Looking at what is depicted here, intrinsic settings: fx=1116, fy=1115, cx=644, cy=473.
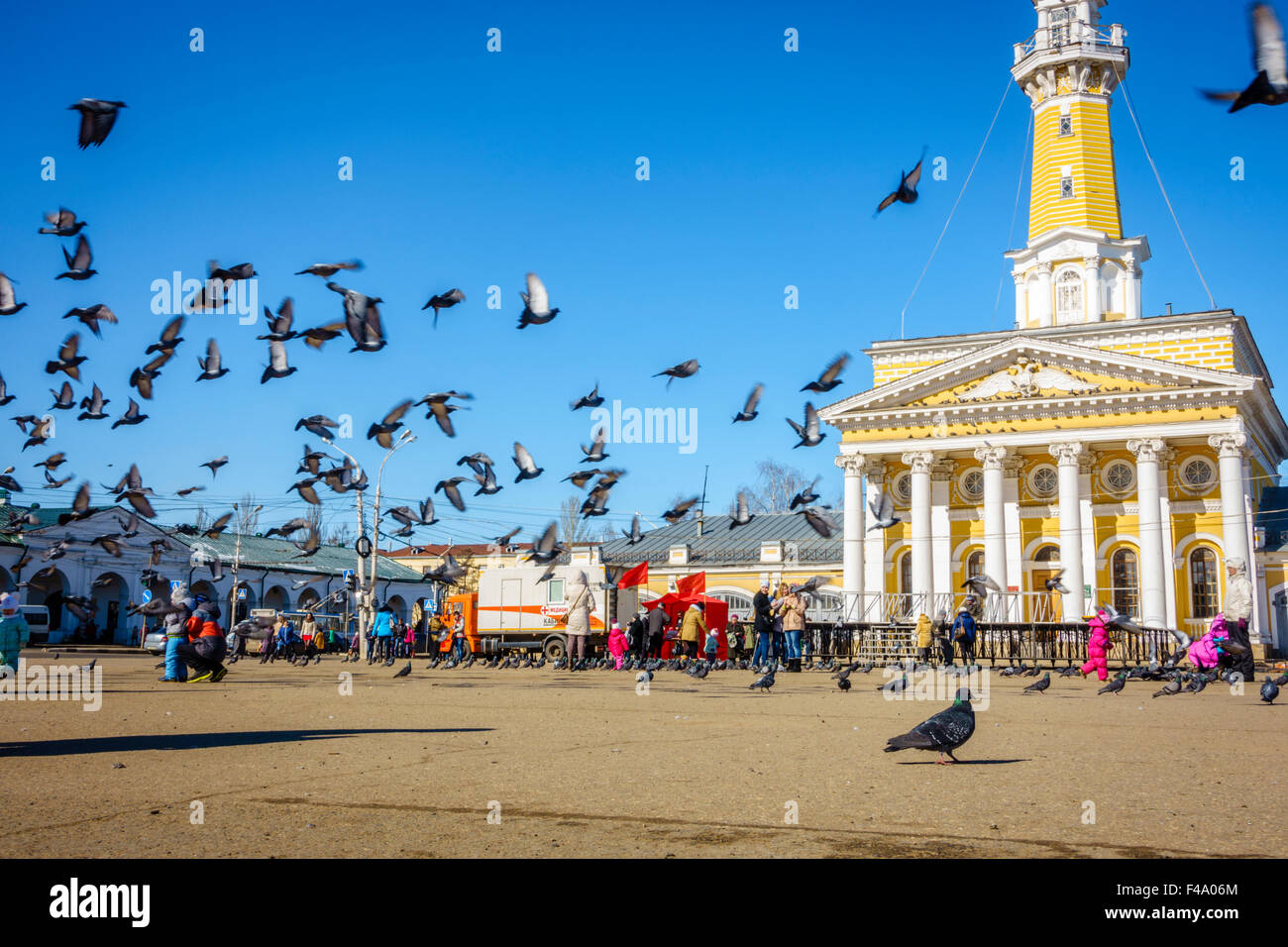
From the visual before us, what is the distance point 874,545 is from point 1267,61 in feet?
134

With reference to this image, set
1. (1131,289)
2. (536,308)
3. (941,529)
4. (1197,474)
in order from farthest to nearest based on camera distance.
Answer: (1131,289) → (941,529) → (1197,474) → (536,308)

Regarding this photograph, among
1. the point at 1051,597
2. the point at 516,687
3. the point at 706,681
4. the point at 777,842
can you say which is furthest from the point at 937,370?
the point at 777,842

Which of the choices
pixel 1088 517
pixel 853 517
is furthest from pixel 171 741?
pixel 1088 517

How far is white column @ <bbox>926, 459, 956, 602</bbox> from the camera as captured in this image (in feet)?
151

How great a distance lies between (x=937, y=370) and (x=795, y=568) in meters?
14.8

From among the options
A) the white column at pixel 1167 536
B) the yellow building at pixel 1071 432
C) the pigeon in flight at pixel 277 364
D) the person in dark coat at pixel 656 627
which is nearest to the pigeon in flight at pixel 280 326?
the pigeon in flight at pixel 277 364

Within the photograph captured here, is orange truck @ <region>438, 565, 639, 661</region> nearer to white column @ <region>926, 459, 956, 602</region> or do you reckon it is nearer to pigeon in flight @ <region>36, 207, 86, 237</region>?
white column @ <region>926, 459, 956, 602</region>

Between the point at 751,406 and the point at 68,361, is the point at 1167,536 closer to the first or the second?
the point at 751,406

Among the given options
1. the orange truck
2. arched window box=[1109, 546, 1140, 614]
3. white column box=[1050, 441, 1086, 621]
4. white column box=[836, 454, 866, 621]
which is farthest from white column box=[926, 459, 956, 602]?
the orange truck

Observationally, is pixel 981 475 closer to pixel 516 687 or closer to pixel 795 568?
pixel 795 568

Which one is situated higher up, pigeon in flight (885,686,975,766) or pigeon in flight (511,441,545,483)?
pigeon in flight (511,441,545,483)

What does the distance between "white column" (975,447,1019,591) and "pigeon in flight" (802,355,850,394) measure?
981 inches

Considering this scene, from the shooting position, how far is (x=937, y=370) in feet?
146

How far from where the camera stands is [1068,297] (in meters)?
48.8
